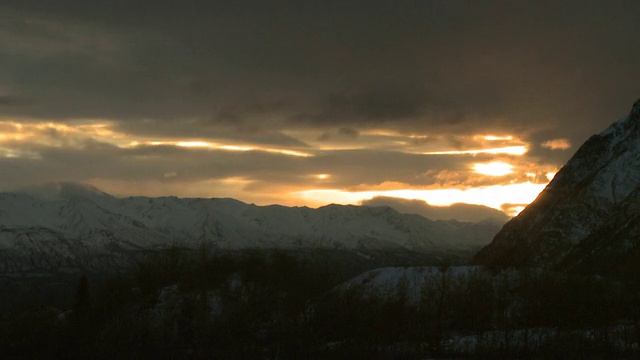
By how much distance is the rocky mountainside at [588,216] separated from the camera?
13175 cm

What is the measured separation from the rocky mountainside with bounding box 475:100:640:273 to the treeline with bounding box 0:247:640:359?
202 ft

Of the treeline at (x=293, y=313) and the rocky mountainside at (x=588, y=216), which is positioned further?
→ the rocky mountainside at (x=588, y=216)

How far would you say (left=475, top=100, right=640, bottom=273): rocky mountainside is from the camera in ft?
432

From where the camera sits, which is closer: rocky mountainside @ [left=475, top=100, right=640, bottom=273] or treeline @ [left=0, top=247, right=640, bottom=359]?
treeline @ [left=0, top=247, right=640, bottom=359]

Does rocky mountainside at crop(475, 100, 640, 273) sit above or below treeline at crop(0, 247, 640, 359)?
above

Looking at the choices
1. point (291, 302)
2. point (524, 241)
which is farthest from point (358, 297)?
point (524, 241)

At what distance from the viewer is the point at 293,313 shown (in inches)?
2511

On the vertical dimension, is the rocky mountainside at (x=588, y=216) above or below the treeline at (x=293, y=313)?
above

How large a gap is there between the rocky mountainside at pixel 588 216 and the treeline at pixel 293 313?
61.6m

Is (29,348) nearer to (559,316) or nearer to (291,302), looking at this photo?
(291,302)

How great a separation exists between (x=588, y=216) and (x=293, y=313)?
4029 inches

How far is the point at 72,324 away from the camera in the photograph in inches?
2299

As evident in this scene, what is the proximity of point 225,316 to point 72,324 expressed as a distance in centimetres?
1298

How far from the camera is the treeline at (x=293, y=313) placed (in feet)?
163
